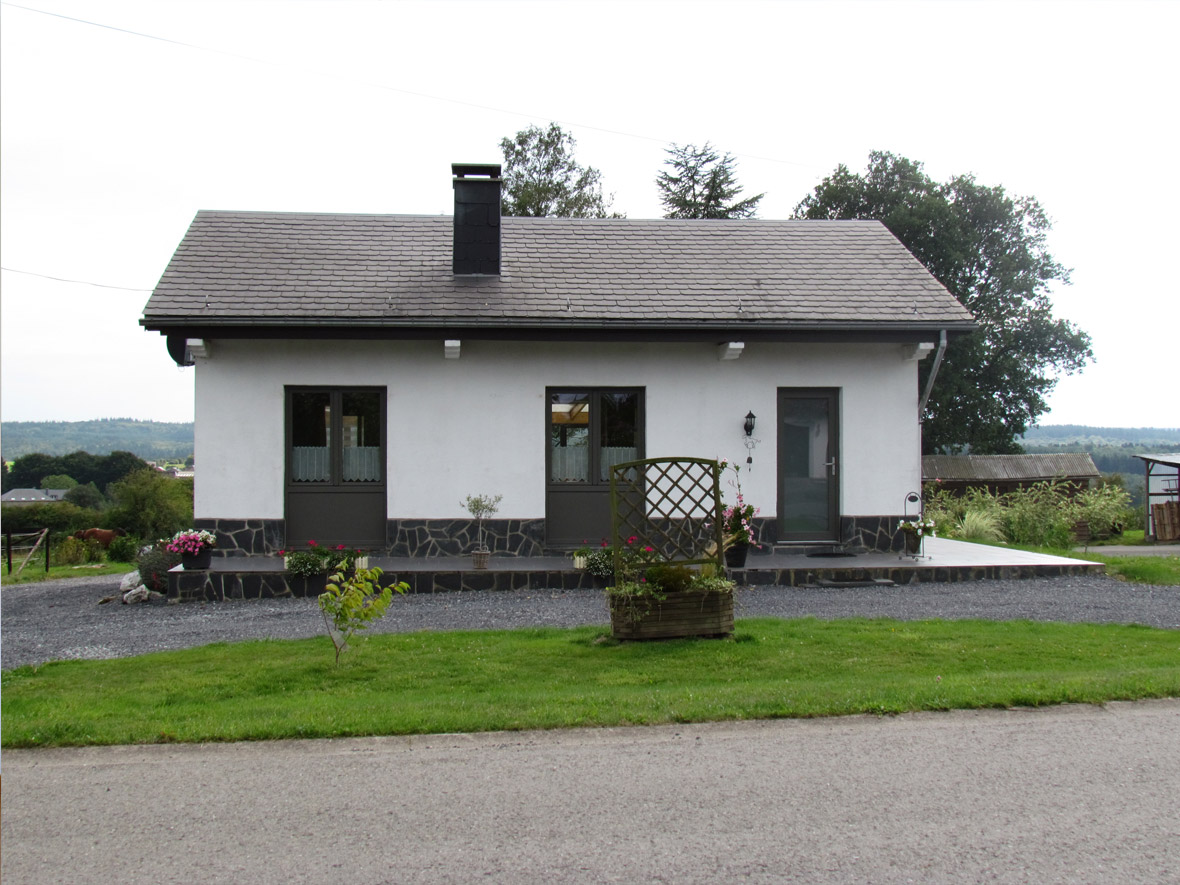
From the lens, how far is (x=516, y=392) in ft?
39.6

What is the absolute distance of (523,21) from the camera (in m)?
11.2

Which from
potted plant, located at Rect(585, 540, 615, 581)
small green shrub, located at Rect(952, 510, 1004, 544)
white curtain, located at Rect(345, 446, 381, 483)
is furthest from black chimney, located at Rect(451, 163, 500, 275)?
small green shrub, located at Rect(952, 510, 1004, 544)

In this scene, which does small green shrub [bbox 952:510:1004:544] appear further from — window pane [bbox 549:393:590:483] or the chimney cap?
the chimney cap

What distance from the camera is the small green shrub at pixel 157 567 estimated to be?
10.6 m

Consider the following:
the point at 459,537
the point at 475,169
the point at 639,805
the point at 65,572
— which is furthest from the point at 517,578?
the point at 65,572

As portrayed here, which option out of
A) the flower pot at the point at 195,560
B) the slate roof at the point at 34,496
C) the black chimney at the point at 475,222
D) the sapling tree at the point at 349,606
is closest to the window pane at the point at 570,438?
the black chimney at the point at 475,222

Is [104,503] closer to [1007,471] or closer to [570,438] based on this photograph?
[570,438]

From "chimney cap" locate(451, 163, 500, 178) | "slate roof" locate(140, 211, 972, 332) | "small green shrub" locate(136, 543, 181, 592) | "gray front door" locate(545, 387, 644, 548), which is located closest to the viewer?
"small green shrub" locate(136, 543, 181, 592)

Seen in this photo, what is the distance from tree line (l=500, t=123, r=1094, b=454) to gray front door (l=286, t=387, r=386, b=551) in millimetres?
23110

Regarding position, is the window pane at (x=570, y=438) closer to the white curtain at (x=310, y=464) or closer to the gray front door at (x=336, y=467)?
the gray front door at (x=336, y=467)

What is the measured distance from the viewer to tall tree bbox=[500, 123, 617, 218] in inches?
1329

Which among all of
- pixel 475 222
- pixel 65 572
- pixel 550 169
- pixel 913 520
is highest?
pixel 550 169

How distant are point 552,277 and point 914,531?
618 centimetres

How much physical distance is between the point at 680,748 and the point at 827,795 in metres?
0.92
